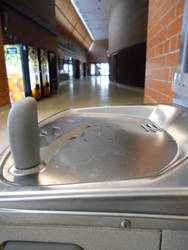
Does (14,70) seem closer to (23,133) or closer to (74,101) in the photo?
(74,101)

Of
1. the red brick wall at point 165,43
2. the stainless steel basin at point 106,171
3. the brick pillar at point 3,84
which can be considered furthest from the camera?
the brick pillar at point 3,84

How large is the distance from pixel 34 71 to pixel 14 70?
2.52ft

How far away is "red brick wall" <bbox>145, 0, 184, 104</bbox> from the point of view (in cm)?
123

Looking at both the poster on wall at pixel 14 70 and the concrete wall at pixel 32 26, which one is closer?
the poster on wall at pixel 14 70

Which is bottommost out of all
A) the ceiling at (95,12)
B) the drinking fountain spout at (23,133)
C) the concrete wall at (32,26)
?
the drinking fountain spout at (23,133)

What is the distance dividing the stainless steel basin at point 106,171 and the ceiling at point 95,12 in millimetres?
13183

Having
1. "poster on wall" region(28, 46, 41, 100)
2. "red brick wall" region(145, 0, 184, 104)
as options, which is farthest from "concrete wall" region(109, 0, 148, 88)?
"red brick wall" region(145, 0, 184, 104)

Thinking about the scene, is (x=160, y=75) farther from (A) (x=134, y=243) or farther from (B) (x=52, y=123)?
(A) (x=134, y=243)

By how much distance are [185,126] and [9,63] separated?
5.81 meters

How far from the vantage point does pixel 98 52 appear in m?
26.3

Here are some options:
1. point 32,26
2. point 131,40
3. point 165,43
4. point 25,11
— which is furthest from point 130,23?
point 165,43

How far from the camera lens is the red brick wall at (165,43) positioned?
4.05ft

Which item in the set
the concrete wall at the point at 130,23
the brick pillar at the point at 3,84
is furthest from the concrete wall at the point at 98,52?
the brick pillar at the point at 3,84

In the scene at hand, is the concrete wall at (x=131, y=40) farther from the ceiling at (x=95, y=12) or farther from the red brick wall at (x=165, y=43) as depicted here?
the red brick wall at (x=165, y=43)
